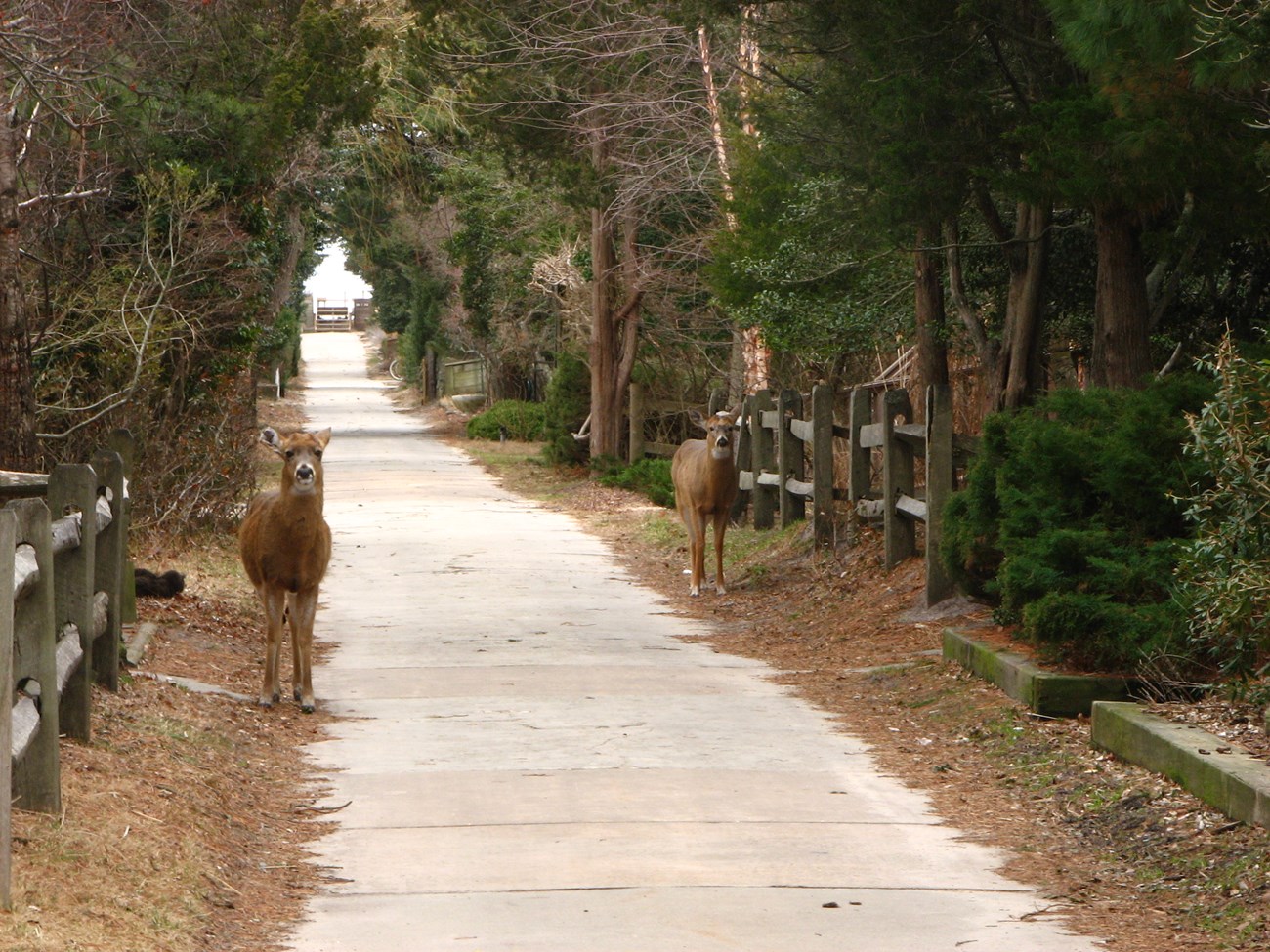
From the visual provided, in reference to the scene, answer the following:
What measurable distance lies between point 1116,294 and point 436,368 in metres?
48.3

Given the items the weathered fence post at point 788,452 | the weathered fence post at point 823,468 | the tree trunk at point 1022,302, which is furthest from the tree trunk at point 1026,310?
the weathered fence post at point 788,452

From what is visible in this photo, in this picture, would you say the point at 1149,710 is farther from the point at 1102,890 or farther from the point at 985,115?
the point at 985,115

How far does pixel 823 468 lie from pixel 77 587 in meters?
9.77

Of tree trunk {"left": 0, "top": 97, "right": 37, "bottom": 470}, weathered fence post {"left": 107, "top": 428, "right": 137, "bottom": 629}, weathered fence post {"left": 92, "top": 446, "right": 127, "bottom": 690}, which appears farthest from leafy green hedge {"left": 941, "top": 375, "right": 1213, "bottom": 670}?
tree trunk {"left": 0, "top": 97, "right": 37, "bottom": 470}

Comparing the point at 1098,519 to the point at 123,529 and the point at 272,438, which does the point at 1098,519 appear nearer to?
the point at 272,438

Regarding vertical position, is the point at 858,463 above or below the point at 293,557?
above

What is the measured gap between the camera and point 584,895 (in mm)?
6277

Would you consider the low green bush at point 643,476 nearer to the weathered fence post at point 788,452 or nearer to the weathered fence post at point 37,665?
the weathered fence post at point 788,452

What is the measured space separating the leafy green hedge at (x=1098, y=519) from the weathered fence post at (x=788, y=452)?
871 centimetres

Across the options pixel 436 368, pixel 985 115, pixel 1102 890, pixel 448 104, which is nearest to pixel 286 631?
pixel 985 115

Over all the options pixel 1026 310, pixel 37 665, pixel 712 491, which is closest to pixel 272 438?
pixel 37 665

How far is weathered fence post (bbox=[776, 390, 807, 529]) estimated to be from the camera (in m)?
19.3

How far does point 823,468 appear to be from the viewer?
16.7 metres

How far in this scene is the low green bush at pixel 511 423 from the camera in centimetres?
4050
